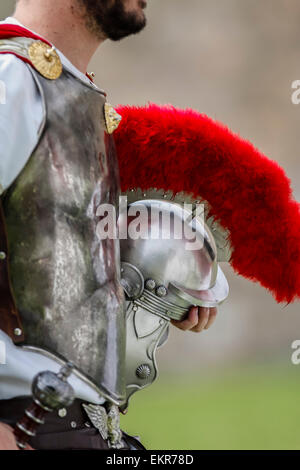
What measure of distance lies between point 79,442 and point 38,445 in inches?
3.0

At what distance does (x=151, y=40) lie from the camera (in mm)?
5586

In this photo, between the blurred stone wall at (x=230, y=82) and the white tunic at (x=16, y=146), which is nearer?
the white tunic at (x=16, y=146)

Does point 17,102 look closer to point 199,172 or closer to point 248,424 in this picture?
point 199,172

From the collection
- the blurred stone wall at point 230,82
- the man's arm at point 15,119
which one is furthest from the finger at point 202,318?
the blurred stone wall at point 230,82

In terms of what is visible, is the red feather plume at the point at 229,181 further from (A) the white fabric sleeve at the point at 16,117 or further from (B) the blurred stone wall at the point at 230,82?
(B) the blurred stone wall at the point at 230,82

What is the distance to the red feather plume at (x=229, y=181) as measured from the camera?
138 cm

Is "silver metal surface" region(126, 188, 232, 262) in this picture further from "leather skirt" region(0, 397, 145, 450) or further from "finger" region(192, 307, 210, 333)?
"leather skirt" region(0, 397, 145, 450)

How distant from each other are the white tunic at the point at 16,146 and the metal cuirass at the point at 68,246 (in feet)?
0.05

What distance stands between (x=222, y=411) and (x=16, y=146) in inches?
152

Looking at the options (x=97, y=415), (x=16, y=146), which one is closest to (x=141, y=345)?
(x=97, y=415)

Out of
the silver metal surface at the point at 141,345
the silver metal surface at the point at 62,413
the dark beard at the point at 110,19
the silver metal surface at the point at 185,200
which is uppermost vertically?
the dark beard at the point at 110,19

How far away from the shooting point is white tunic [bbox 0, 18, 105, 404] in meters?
0.97

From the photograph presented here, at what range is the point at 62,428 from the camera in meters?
1.05
